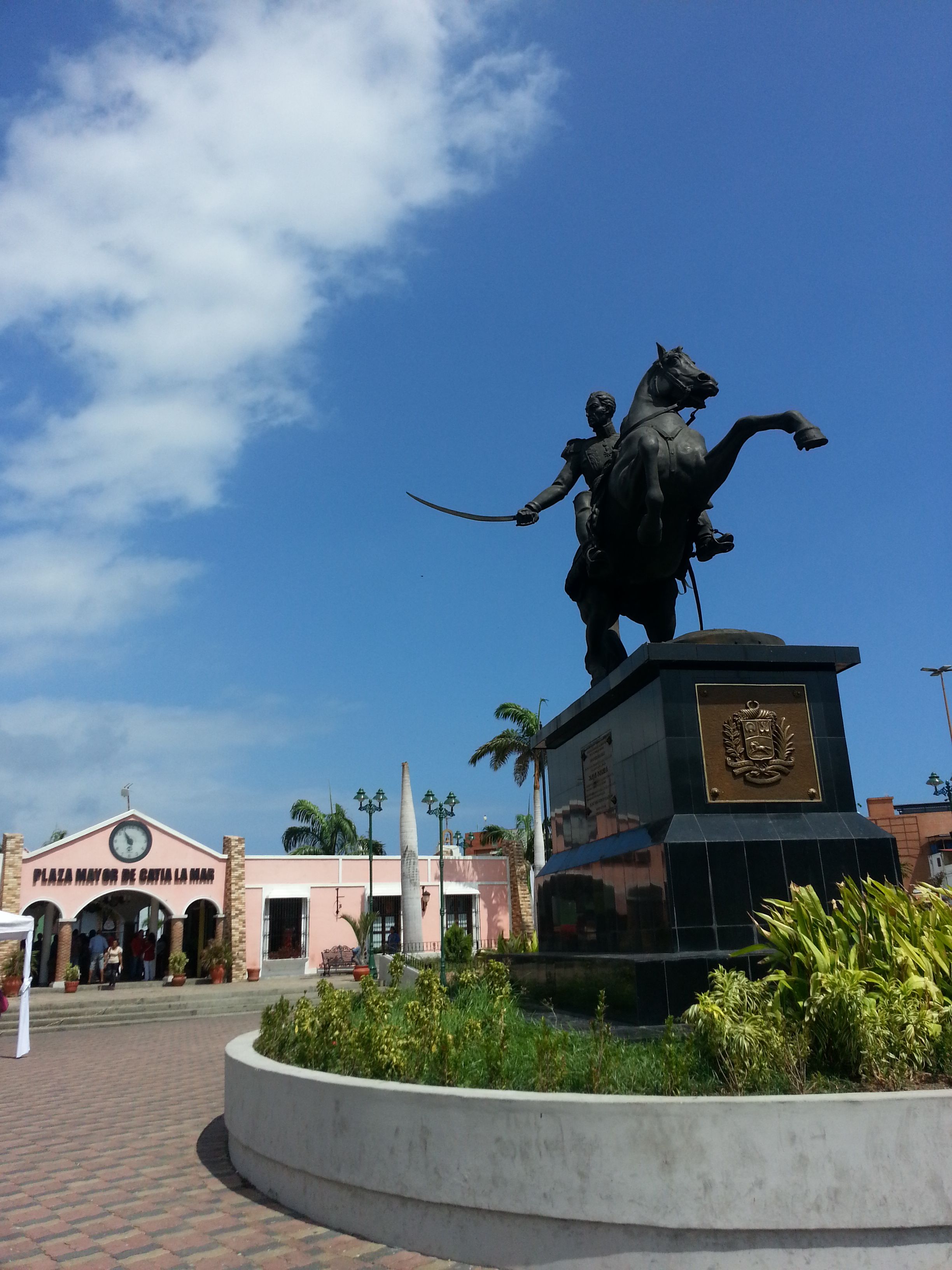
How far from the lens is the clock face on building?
29.9 meters

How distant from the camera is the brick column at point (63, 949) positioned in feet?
92.5

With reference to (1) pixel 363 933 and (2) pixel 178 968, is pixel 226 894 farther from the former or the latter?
(1) pixel 363 933

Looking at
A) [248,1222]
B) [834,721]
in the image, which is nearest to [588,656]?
[834,721]

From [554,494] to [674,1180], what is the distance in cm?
657

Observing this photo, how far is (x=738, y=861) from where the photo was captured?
577 cm

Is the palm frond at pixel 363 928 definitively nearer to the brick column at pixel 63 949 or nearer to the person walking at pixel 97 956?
the person walking at pixel 97 956

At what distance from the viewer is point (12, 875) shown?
28.3 meters

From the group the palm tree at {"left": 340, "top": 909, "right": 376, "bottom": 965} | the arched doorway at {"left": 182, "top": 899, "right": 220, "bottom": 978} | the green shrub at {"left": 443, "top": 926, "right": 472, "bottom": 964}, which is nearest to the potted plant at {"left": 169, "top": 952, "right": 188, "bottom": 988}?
the arched doorway at {"left": 182, "top": 899, "right": 220, "bottom": 978}

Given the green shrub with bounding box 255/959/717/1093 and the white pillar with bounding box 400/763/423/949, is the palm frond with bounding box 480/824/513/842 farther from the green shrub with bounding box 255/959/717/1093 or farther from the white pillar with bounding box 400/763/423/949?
the green shrub with bounding box 255/959/717/1093

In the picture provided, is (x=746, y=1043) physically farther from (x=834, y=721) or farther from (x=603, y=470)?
(x=603, y=470)

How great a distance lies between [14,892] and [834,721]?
2826 cm

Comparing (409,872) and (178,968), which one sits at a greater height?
(409,872)

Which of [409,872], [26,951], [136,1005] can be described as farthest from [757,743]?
[409,872]

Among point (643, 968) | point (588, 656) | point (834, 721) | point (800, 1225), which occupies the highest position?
point (588, 656)
